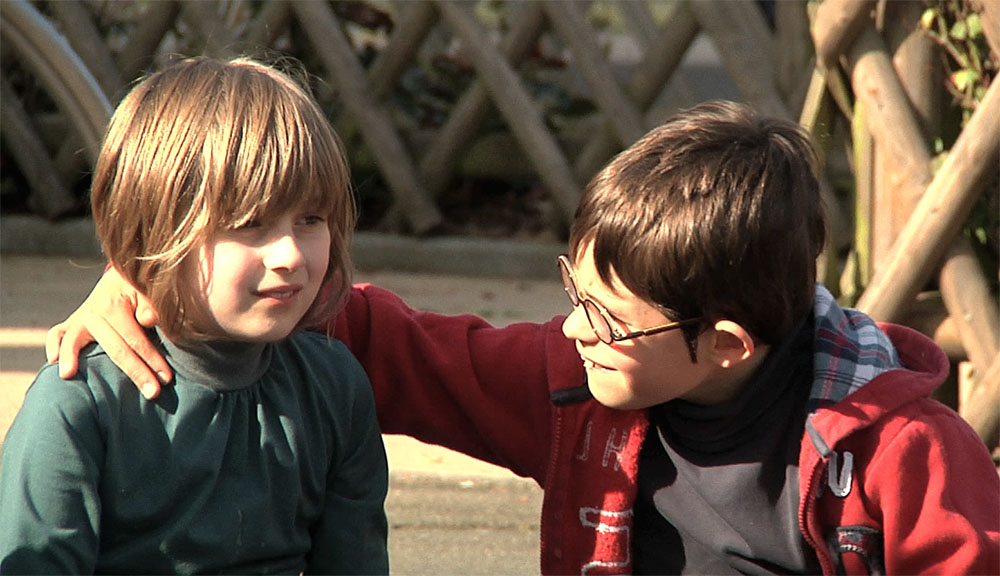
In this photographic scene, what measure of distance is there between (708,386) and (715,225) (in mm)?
306

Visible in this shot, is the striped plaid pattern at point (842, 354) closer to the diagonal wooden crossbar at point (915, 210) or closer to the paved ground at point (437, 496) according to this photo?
the paved ground at point (437, 496)

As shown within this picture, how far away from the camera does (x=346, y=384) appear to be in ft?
6.80

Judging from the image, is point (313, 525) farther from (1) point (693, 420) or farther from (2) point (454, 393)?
(1) point (693, 420)

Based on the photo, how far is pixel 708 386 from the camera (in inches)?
83.6

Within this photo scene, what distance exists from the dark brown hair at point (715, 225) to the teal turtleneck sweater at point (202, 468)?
19.0 inches

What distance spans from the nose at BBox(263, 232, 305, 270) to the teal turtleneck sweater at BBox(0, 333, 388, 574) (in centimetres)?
17

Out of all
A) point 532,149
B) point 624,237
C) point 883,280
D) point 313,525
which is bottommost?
point 532,149

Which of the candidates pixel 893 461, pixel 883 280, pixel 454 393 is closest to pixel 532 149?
pixel 883 280

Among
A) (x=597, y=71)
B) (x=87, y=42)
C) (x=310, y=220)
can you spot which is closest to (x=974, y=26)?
(x=310, y=220)

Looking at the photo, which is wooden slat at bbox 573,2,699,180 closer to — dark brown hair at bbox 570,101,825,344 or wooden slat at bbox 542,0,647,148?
wooden slat at bbox 542,0,647,148

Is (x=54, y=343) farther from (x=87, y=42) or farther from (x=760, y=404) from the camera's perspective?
(x=87, y=42)

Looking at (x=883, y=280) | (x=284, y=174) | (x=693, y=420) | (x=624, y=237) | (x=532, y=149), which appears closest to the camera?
(x=284, y=174)

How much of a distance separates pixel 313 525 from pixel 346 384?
221 millimetres

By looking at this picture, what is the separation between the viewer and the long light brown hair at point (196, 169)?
1823 mm
